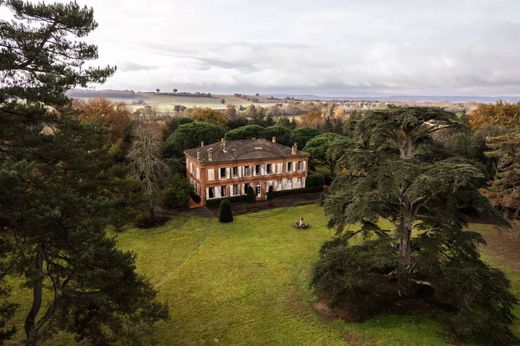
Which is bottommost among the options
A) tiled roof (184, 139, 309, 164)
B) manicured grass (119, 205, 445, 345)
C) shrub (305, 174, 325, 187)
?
manicured grass (119, 205, 445, 345)

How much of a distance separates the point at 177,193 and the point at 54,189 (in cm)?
2351

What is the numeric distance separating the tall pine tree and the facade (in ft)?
81.5

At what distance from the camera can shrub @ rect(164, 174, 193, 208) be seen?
33.8 m

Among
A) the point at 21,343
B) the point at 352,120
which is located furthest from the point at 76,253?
the point at 352,120

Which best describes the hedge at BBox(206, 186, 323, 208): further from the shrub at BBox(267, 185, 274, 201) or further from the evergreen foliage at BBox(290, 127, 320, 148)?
the evergreen foliage at BBox(290, 127, 320, 148)

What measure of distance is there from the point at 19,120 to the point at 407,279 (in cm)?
1779

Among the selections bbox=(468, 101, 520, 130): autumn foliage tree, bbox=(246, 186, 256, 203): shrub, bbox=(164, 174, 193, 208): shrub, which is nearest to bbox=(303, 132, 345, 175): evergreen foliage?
bbox=(246, 186, 256, 203): shrub

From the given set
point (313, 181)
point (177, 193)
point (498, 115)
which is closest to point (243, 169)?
point (177, 193)

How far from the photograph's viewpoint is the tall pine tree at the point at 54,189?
9.50 meters

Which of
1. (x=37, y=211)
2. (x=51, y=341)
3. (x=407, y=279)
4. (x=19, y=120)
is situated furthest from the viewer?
(x=407, y=279)

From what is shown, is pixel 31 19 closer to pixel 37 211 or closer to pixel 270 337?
pixel 37 211

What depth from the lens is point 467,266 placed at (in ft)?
44.9

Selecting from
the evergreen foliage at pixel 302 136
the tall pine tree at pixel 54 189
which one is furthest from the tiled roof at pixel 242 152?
the tall pine tree at pixel 54 189

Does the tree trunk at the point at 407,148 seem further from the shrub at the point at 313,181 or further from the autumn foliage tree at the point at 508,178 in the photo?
the shrub at the point at 313,181
